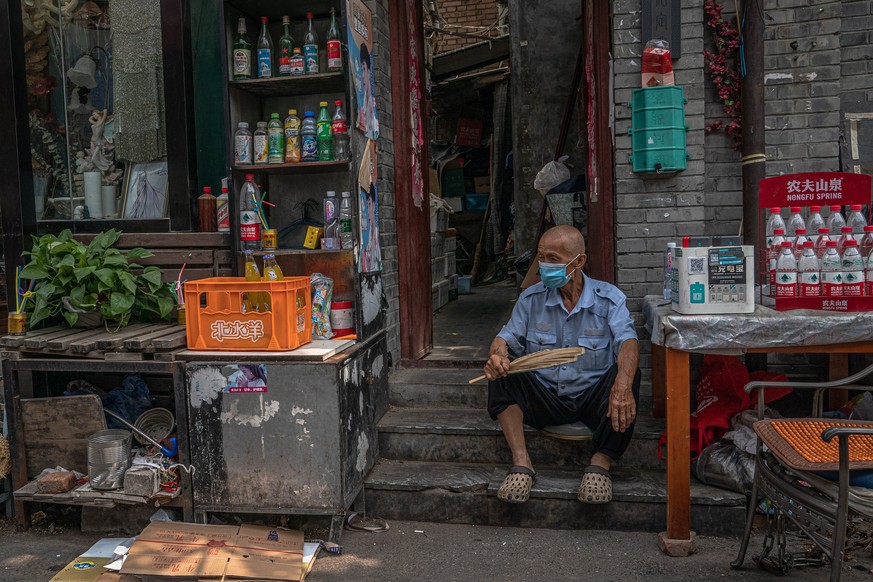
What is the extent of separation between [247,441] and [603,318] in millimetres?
2065

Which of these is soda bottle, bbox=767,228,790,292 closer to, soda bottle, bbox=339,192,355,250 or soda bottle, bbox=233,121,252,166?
soda bottle, bbox=339,192,355,250

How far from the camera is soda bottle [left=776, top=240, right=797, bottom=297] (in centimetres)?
341

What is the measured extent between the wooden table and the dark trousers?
1.38 feet

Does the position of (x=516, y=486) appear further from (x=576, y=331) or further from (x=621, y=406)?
(x=576, y=331)

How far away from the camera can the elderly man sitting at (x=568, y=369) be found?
3758 millimetres

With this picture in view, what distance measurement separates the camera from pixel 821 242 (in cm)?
341

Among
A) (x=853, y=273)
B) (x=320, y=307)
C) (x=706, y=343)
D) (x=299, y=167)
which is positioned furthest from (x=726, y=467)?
(x=299, y=167)

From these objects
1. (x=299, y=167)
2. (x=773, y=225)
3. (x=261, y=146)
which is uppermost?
(x=261, y=146)

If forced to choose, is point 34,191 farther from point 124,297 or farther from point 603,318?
point 603,318

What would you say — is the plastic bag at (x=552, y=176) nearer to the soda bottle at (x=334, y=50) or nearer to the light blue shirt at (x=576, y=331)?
the light blue shirt at (x=576, y=331)

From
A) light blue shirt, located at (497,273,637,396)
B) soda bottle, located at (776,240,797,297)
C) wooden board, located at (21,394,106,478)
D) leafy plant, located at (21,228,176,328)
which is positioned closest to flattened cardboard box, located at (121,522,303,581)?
wooden board, located at (21,394,106,478)

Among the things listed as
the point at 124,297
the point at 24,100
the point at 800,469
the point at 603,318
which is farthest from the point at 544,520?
the point at 24,100

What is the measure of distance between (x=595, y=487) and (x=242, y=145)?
9.28ft

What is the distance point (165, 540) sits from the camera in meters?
3.48
